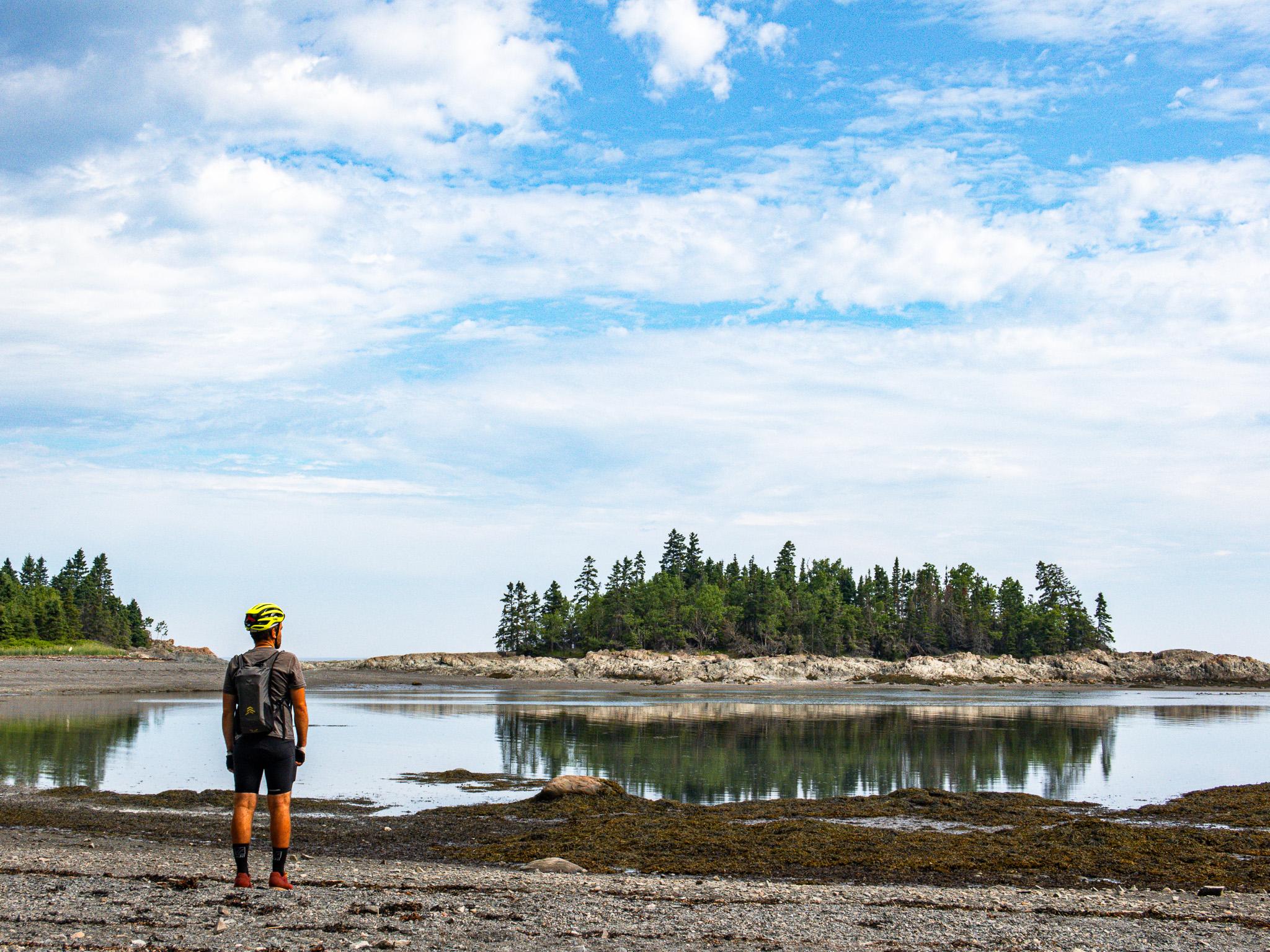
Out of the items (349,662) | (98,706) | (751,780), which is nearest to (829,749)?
(751,780)

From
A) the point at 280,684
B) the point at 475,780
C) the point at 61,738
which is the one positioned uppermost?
the point at 280,684

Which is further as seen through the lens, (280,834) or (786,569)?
(786,569)

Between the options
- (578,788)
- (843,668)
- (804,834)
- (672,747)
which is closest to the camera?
(804,834)

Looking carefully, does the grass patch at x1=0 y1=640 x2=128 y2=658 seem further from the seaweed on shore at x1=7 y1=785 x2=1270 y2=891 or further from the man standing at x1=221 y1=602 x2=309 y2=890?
the man standing at x1=221 y1=602 x2=309 y2=890

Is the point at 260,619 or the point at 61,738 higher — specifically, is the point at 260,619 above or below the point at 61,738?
above

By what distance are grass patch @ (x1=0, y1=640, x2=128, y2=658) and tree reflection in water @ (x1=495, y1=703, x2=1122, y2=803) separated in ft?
231

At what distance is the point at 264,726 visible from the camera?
10.1m

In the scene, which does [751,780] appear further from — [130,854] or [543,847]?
[130,854]

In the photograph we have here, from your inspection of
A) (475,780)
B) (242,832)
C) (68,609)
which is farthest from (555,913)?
(68,609)

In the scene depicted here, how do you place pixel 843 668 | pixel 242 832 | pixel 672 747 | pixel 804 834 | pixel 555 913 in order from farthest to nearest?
pixel 843 668
pixel 672 747
pixel 804 834
pixel 555 913
pixel 242 832

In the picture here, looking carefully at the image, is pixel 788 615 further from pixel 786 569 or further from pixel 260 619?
pixel 260 619

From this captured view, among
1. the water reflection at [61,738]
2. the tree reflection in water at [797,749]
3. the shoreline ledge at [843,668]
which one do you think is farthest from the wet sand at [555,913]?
the shoreline ledge at [843,668]

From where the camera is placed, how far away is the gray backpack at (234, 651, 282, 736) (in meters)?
10.1

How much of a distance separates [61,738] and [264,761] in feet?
101
